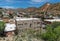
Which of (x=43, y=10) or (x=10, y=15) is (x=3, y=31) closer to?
(x=10, y=15)

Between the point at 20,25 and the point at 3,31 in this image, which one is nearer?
the point at 3,31

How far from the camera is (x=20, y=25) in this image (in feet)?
41.4

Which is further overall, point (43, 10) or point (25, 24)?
point (43, 10)

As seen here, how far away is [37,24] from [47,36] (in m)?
5.19

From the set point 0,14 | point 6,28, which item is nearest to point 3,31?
point 6,28

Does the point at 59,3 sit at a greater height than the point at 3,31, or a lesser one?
greater

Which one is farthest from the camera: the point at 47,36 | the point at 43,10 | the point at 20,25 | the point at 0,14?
the point at 43,10

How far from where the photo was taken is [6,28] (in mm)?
11891

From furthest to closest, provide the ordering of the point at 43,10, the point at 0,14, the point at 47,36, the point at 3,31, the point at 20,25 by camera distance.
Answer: the point at 43,10, the point at 0,14, the point at 20,25, the point at 3,31, the point at 47,36


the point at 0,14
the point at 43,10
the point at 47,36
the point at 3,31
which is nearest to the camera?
the point at 47,36

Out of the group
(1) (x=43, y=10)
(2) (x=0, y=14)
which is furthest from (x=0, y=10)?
(1) (x=43, y=10)

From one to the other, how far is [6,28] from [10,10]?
5.93 metres

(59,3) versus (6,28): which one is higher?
(59,3)

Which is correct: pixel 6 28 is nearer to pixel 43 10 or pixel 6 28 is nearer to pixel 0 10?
pixel 0 10
